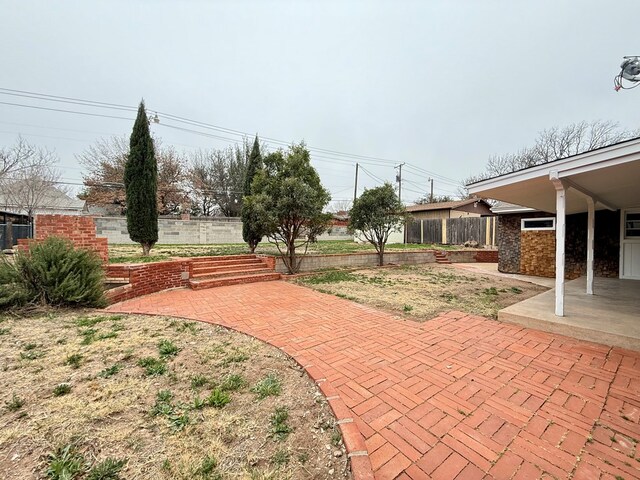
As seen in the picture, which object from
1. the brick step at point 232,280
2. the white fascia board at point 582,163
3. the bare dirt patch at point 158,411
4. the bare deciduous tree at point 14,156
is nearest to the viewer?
the bare dirt patch at point 158,411

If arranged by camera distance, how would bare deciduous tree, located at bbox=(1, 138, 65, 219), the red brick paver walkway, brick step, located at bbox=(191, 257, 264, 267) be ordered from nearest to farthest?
1. the red brick paver walkway
2. brick step, located at bbox=(191, 257, 264, 267)
3. bare deciduous tree, located at bbox=(1, 138, 65, 219)

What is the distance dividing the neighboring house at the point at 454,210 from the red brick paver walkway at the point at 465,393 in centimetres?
1825

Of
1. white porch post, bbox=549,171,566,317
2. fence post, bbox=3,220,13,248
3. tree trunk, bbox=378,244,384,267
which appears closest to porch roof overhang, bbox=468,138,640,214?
white porch post, bbox=549,171,566,317

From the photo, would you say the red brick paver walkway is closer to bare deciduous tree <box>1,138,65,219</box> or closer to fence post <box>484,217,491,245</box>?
fence post <box>484,217,491,245</box>

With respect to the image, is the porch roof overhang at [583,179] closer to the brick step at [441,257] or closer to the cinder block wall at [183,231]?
the brick step at [441,257]

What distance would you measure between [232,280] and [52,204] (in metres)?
19.7

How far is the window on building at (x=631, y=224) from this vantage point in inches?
291

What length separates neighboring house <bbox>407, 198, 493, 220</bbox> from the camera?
2148 centimetres

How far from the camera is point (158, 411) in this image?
2.01 m

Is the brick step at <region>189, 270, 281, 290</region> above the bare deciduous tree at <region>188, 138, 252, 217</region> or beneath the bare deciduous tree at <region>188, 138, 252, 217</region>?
beneath

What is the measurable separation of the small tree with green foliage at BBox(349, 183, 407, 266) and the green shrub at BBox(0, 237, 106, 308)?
26.4 ft

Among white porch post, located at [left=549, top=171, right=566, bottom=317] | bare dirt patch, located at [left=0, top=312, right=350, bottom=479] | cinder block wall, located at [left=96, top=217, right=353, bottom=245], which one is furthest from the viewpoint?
cinder block wall, located at [left=96, top=217, right=353, bottom=245]

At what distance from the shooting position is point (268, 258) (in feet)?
26.9

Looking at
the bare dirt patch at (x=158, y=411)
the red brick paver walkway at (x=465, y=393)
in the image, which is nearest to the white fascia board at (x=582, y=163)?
the red brick paver walkway at (x=465, y=393)
